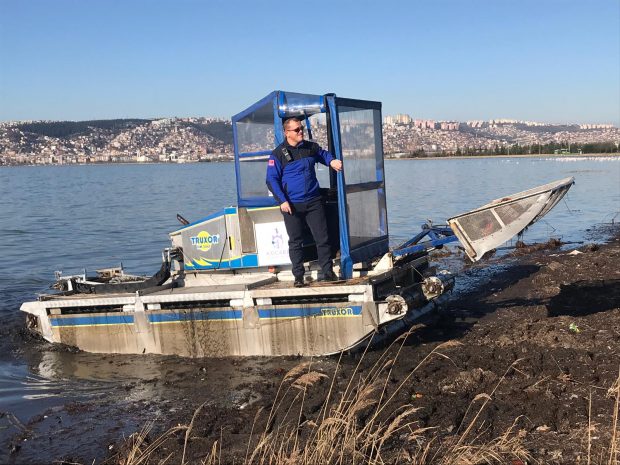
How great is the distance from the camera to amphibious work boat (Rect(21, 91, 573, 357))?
843 cm

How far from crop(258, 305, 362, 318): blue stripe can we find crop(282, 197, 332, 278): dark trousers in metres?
0.46

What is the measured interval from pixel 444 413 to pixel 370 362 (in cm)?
227

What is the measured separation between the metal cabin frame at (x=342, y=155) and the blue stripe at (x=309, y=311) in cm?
55

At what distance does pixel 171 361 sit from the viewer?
Answer: 30.3ft

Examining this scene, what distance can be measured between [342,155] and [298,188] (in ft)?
2.76

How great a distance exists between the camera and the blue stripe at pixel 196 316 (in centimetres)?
887

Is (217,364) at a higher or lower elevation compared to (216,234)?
lower

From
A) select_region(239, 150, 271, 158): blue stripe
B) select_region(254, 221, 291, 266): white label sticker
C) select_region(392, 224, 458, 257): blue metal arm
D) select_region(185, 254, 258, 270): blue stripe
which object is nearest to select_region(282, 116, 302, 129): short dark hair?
select_region(239, 150, 271, 158): blue stripe

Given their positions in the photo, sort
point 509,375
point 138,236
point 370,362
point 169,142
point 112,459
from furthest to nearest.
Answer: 1. point 169,142
2. point 138,236
3. point 370,362
4. point 509,375
5. point 112,459

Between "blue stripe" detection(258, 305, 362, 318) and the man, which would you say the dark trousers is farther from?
"blue stripe" detection(258, 305, 362, 318)

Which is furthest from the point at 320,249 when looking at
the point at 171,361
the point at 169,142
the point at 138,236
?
the point at 169,142

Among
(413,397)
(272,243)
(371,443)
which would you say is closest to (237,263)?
(272,243)

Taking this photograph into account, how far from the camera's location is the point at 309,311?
851 cm

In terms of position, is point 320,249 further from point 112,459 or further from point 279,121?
point 112,459
